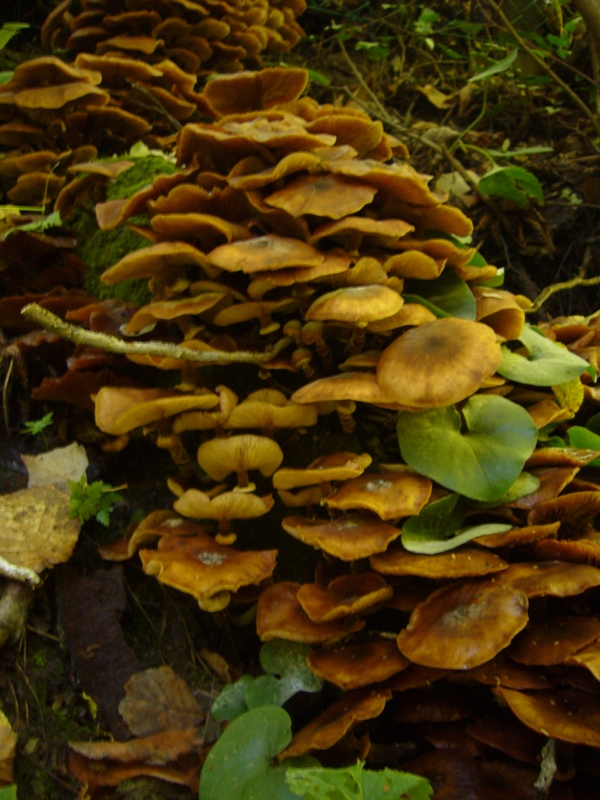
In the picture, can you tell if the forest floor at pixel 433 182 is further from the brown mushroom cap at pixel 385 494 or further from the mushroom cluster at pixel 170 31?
the mushroom cluster at pixel 170 31

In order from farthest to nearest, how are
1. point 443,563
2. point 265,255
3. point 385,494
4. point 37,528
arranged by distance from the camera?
point 37,528 → point 265,255 → point 385,494 → point 443,563

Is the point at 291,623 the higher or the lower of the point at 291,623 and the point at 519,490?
the lower

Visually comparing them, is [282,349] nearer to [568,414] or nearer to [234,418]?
[234,418]

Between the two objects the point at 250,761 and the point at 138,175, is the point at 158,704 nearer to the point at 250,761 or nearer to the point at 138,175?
the point at 250,761

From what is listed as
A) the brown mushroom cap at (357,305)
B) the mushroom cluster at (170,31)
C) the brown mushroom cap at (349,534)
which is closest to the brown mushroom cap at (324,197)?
the brown mushroom cap at (357,305)

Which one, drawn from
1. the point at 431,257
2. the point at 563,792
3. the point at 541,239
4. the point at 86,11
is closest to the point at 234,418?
the point at 431,257

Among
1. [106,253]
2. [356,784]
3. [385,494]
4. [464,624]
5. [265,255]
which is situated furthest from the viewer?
[106,253]

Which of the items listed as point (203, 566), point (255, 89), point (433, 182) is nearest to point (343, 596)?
point (203, 566)
